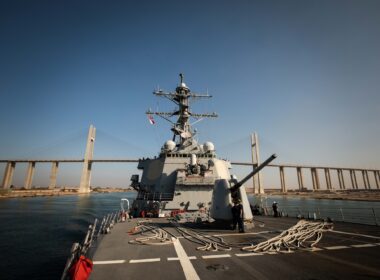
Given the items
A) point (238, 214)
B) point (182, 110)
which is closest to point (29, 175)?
point (182, 110)

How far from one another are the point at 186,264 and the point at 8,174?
3239 inches

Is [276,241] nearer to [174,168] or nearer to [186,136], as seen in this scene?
[174,168]

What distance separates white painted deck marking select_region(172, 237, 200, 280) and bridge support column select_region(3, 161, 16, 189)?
78005 mm

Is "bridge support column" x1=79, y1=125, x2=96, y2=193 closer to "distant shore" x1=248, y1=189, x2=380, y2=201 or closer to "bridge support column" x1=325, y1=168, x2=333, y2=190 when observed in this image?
"distant shore" x1=248, y1=189, x2=380, y2=201

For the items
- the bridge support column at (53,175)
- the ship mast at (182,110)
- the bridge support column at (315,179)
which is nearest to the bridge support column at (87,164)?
the bridge support column at (53,175)

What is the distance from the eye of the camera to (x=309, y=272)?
3.50 metres

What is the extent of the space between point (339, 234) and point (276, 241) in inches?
112

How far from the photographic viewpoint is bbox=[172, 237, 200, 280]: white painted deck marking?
134 inches

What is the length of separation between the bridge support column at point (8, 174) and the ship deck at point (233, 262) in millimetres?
77548

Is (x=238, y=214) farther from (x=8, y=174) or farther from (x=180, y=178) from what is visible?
(x=8, y=174)

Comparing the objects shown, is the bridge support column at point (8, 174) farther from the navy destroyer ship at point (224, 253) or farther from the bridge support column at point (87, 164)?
the navy destroyer ship at point (224, 253)

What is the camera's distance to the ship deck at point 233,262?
3438 mm

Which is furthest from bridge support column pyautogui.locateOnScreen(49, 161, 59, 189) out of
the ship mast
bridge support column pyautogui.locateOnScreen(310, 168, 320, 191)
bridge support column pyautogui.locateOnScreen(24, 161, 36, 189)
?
bridge support column pyautogui.locateOnScreen(310, 168, 320, 191)

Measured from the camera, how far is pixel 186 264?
394 cm
